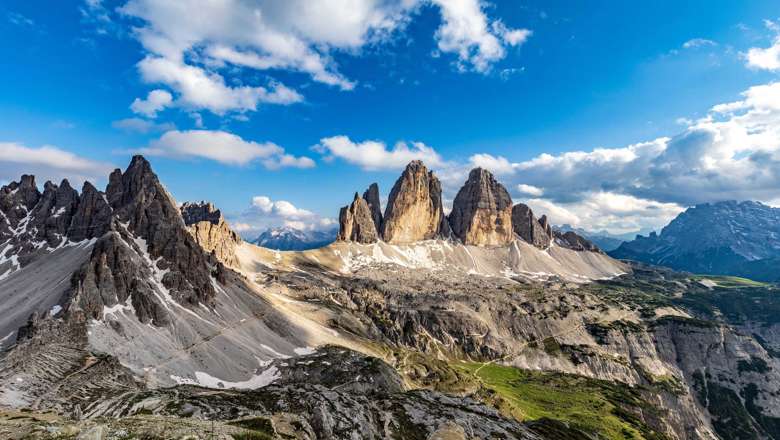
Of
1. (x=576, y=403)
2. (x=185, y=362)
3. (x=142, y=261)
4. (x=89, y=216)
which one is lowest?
(x=576, y=403)

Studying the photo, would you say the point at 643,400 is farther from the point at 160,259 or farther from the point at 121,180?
the point at 121,180

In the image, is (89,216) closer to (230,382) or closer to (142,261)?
(142,261)

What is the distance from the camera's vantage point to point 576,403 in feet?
555

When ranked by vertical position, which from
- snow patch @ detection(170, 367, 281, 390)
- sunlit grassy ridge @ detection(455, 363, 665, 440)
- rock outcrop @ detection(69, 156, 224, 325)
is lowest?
sunlit grassy ridge @ detection(455, 363, 665, 440)

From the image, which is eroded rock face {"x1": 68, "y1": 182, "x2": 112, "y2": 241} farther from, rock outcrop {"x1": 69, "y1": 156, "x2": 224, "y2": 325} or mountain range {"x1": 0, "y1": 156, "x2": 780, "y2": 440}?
rock outcrop {"x1": 69, "y1": 156, "x2": 224, "y2": 325}

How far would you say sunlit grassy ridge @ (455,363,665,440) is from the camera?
Result: 14712cm

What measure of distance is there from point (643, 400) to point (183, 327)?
19103 cm

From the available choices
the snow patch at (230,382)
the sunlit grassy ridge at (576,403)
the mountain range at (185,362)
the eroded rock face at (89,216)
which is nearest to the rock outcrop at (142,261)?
the mountain range at (185,362)

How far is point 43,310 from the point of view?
116m

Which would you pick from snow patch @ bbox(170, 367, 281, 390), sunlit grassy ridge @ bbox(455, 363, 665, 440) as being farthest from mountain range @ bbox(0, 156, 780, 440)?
sunlit grassy ridge @ bbox(455, 363, 665, 440)

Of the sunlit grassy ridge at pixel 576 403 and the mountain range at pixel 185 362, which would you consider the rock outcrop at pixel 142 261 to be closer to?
the mountain range at pixel 185 362

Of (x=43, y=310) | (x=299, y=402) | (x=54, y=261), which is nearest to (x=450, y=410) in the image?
(x=299, y=402)

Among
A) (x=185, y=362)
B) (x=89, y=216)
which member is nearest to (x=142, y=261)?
(x=185, y=362)

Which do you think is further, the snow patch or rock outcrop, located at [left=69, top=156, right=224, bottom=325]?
rock outcrop, located at [left=69, top=156, right=224, bottom=325]
